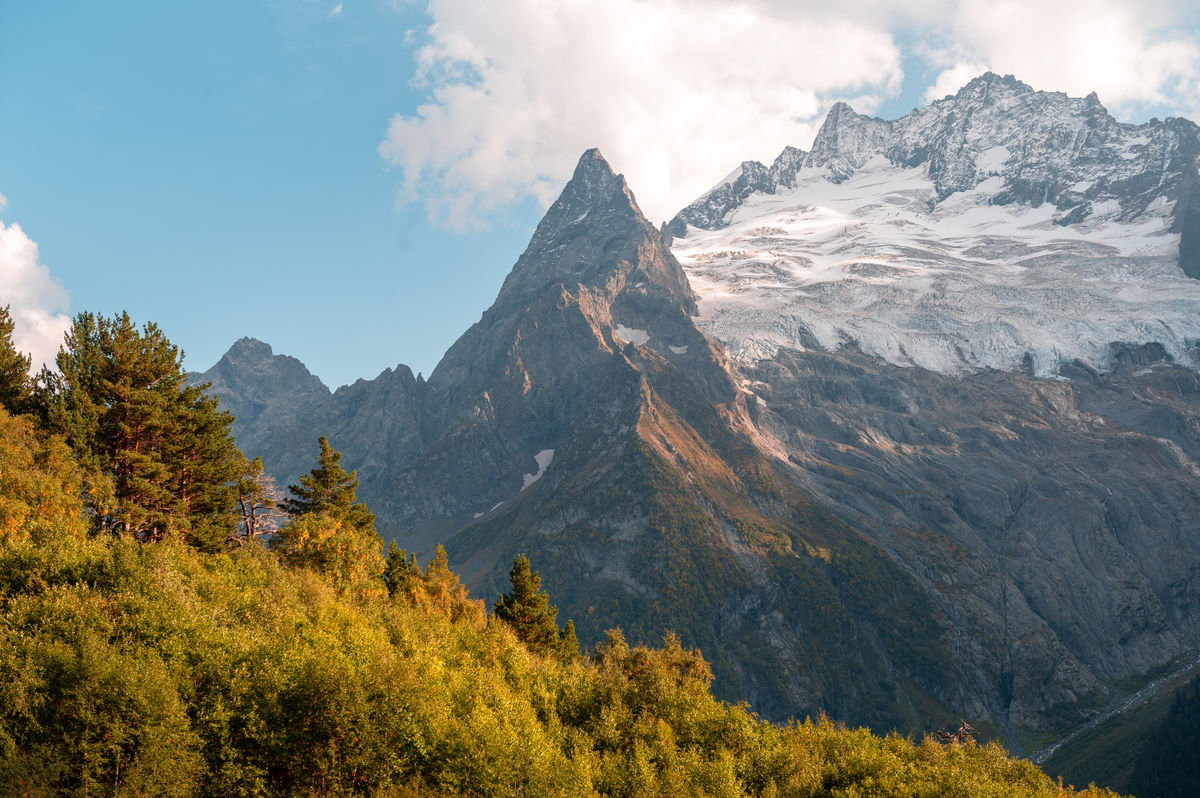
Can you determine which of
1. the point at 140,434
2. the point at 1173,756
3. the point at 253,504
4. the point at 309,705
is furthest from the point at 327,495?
the point at 1173,756

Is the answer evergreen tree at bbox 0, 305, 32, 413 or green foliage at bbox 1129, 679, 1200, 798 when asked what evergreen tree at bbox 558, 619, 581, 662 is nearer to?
evergreen tree at bbox 0, 305, 32, 413

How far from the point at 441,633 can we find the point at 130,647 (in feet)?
79.8

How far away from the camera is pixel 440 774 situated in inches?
1668

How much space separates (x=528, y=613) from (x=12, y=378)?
173 feet

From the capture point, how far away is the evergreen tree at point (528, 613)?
79438mm

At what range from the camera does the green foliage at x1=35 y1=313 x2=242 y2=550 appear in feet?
183

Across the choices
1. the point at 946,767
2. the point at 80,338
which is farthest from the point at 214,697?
the point at 946,767

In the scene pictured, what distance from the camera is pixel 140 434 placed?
58.8 meters

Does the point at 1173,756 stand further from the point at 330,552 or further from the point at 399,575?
the point at 330,552

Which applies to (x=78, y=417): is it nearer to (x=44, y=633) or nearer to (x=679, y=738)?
(x=44, y=633)

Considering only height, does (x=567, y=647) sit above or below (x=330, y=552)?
below

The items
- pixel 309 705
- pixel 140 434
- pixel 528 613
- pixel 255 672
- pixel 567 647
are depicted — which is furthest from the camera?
pixel 567 647

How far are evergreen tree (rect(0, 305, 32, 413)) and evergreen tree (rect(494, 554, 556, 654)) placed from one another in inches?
1828

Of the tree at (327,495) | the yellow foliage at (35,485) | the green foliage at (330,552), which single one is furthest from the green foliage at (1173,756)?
the yellow foliage at (35,485)
